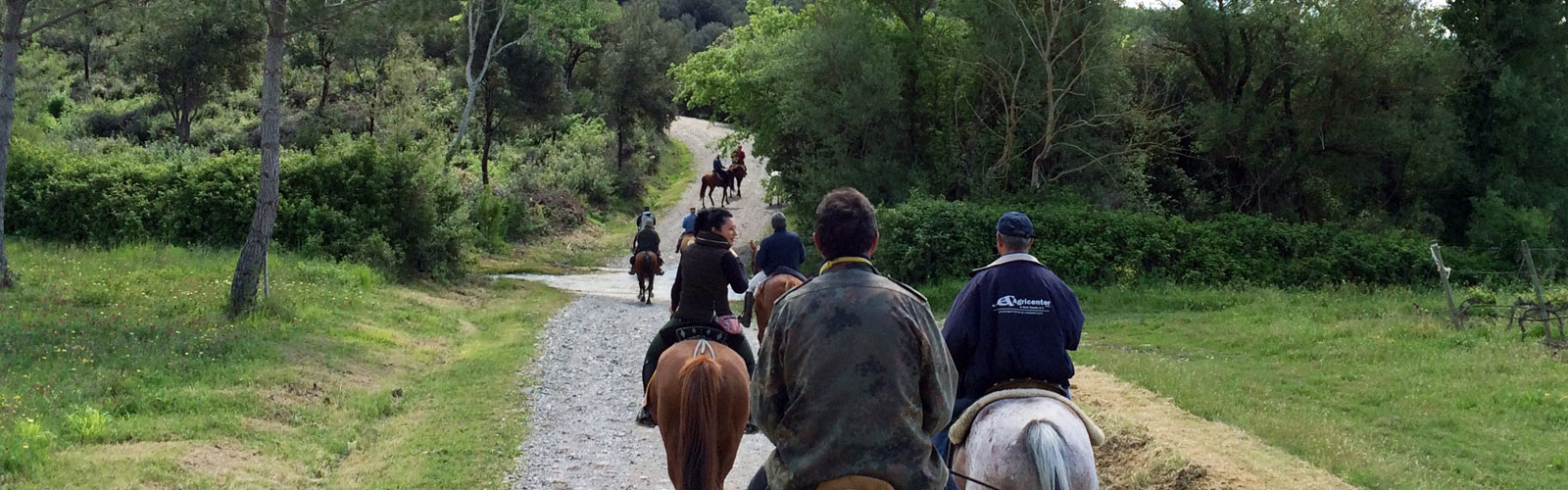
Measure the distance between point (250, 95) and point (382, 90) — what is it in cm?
716

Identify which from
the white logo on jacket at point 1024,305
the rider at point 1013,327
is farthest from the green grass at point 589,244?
the white logo on jacket at point 1024,305

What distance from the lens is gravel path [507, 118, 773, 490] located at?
9.03 m

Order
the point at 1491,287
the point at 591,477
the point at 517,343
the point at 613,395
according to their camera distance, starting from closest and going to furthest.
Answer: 1. the point at 591,477
2. the point at 613,395
3. the point at 517,343
4. the point at 1491,287

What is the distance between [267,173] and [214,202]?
7244 millimetres

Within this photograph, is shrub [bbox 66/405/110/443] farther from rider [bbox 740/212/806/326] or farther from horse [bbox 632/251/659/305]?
horse [bbox 632/251/659/305]

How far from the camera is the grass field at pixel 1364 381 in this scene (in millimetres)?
9086

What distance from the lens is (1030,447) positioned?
16.9ft

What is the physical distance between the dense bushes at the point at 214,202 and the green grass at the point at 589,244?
187 inches

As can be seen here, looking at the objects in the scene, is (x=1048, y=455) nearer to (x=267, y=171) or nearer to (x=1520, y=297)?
(x=267, y=171)

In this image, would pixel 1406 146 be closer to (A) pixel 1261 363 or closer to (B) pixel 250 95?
(A) pixel 1261 363

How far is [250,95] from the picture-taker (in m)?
Result: 44.2

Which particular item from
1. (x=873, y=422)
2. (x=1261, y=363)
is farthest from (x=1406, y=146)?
(x=873, y=422)

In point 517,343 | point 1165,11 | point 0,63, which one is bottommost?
point 517,343

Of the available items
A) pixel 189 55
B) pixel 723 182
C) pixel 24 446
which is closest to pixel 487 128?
pixel 723 182
